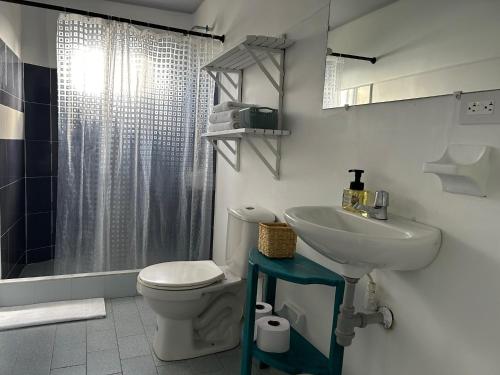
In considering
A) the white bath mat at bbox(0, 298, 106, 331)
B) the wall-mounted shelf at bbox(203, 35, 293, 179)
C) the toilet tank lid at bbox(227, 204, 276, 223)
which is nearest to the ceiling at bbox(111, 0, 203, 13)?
the wall-mounted shelf at bbox(203, 35, 293, 179)

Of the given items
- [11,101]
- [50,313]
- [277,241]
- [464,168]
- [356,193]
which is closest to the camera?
[464,168]

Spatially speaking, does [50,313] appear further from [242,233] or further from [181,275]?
[242,233]

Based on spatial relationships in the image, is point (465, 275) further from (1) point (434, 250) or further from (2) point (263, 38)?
(2) point (263, 38)

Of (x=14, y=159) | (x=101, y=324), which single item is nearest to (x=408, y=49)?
(x=101, y=324)

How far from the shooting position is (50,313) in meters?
2.35

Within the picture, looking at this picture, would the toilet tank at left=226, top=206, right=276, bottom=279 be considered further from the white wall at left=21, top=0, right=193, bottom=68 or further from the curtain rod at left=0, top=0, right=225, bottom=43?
the white wall at left=21, top=0, right=193, bottom=68

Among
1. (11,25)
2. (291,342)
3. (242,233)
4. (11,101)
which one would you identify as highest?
(11,25)

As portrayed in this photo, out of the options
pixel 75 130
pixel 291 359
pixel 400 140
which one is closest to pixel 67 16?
pixel 75 130

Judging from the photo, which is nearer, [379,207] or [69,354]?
[379,207]

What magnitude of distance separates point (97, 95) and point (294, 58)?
4.61 feet

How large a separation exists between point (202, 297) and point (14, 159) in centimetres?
186

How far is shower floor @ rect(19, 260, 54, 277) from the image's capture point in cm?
296

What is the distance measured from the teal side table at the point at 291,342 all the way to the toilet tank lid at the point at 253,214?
0.28m

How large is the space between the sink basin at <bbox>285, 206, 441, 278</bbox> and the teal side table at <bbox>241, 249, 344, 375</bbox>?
10.4 inches
